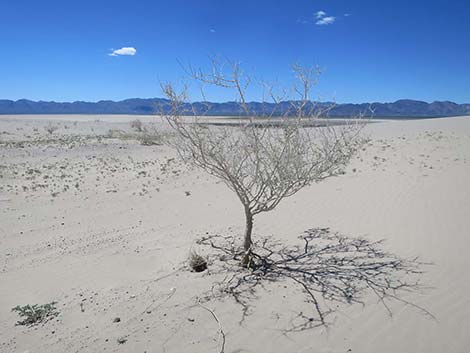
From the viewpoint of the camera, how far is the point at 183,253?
6496 mm

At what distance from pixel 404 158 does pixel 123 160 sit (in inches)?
476

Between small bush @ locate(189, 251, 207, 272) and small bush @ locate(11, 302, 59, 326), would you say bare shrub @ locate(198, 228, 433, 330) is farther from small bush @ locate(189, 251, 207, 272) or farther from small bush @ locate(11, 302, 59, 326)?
small bush @ locate(11, 302, 59, 326)

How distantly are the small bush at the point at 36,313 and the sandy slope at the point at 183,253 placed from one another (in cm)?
10

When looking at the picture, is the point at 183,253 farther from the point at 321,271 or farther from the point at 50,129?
the point at 50,129

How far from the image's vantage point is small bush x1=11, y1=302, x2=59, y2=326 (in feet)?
15.0

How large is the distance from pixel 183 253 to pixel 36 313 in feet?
7.71

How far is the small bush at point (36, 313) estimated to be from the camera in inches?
180

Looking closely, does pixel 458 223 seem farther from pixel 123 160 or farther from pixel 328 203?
pixel 123 160

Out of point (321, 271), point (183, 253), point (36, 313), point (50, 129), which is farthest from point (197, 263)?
point (50, 129)

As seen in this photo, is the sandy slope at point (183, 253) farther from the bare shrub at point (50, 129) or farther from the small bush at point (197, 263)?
the bare shrub at point (50, 129)

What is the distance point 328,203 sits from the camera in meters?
9.69

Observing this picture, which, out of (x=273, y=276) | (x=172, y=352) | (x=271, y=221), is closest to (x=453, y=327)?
(x=273, y=276)

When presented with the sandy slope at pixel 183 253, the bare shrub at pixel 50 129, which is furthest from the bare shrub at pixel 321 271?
the bare shrub at pixel 50 129

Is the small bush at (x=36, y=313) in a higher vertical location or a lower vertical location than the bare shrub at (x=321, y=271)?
lower
